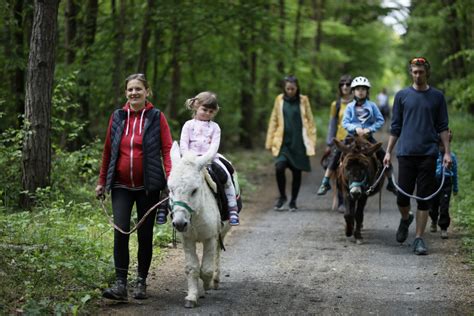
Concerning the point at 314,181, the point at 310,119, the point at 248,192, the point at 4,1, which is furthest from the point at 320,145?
the point at 4,1

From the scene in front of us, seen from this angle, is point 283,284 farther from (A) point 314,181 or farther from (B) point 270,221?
(A) point 314,181

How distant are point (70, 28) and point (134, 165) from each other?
933 cm

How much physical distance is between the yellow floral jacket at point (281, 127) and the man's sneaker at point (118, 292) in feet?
23.1

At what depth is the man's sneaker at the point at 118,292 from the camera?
6.79 metres

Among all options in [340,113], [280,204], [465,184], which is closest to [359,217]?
[340,113]

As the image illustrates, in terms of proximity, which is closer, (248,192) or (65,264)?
(65,264)

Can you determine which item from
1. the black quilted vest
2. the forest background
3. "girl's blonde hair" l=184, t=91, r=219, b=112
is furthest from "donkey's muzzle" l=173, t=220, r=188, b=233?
"girl's blonde hair" l=184, t=91, r=219, b=112

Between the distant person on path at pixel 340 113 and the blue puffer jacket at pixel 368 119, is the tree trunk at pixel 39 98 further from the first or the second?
the distant person on path at pixel 340 113

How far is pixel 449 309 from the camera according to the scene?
22.4ft

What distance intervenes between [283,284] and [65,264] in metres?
2.40

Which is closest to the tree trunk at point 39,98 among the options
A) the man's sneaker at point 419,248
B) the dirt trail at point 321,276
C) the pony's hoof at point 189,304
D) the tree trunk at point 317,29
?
the dirt trail at point 321,276

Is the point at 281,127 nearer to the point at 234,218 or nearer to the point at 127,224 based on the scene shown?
the point at 234,218

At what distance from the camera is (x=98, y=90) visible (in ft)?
50.9

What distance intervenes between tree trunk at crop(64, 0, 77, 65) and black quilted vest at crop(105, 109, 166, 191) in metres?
8.62
